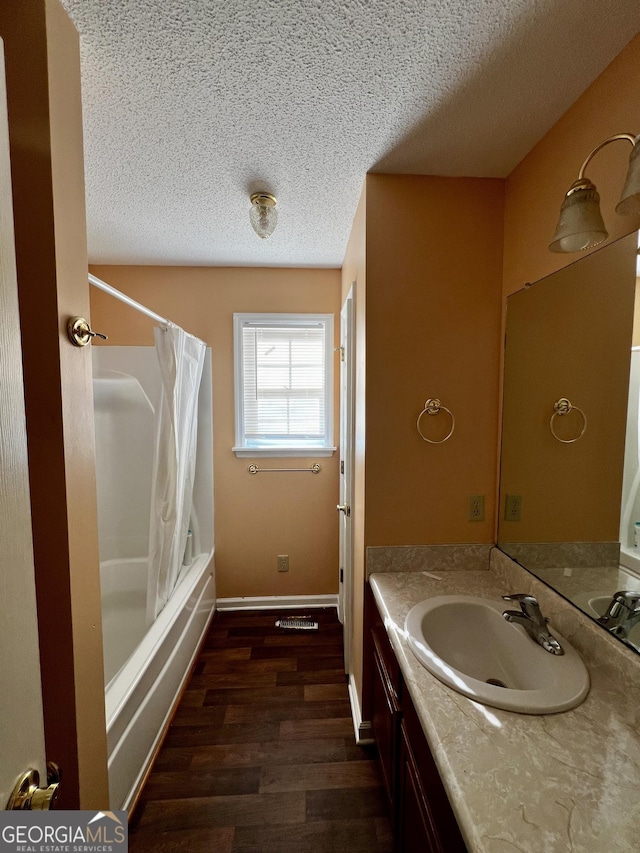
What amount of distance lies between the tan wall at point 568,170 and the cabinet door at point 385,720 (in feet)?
4.96

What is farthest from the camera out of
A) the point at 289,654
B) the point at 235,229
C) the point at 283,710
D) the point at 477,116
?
the point at 289,654

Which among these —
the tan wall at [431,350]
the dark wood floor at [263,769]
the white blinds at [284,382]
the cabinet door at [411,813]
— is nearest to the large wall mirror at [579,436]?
the tan wall at [431,350]

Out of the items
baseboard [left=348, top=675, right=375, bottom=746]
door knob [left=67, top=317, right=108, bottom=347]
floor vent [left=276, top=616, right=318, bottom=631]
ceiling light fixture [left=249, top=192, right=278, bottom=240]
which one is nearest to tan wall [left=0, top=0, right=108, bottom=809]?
door knob [left=67, top=317, right=108, bottom=347]

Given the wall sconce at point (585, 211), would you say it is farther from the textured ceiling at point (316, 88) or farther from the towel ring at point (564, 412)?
the towel ring at point (564, 412)

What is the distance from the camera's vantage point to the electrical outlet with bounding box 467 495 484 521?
1.46m

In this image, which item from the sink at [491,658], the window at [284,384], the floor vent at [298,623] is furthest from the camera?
the window at [284,384]

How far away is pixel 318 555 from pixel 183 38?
102 inches

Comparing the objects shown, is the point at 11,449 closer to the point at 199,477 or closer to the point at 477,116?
the point at 477,116

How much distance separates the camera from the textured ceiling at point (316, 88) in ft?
2.68

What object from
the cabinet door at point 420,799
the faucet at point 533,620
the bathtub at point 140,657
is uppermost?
the faucet at point 533,620

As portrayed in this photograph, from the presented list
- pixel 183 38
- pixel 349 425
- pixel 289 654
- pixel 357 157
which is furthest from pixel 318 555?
pixel 183 38

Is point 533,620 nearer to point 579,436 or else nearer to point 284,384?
point 579,436

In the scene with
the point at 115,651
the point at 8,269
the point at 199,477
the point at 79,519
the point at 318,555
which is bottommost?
the point at 115,651

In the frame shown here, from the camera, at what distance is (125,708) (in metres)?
1.25
